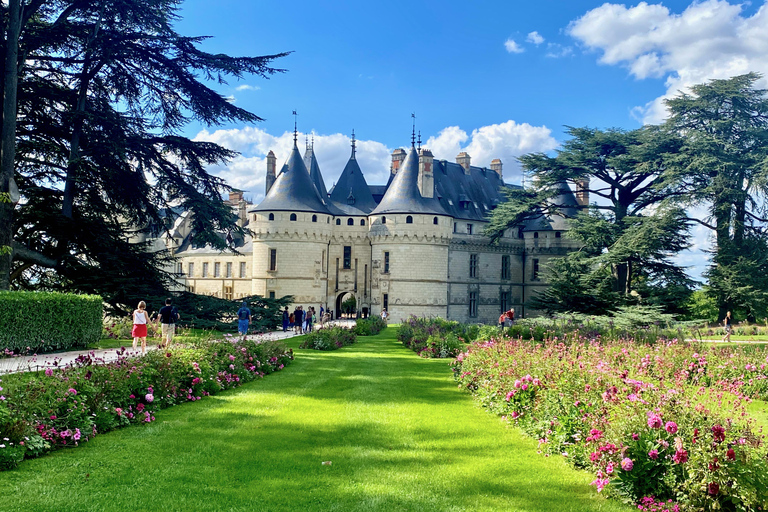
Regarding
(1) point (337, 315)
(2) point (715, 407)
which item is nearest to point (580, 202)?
(1) point (337, 315)

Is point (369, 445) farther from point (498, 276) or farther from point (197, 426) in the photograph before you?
point (498, 276)

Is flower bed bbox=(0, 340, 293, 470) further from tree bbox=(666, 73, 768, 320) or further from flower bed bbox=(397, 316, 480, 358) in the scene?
tree bbox=(666, 73, 768, 320)

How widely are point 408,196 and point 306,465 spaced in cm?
3412

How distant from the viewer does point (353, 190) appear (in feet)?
142

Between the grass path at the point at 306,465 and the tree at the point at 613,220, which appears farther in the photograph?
the tree at the point at 613,220

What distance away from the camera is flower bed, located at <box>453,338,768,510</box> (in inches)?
202

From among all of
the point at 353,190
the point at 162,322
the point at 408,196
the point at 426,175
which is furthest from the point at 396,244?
the point at 162,322

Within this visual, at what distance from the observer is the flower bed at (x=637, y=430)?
514cm

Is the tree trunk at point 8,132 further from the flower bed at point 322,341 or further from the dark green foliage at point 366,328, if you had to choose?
the dark green foliage at point 366,328

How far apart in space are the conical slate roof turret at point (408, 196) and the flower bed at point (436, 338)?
15.4m

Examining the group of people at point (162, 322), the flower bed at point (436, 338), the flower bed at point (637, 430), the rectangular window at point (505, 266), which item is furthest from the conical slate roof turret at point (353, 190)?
the flower bed at point (637, 430)

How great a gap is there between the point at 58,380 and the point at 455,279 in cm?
3767

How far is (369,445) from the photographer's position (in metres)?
7.33

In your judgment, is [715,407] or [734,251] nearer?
[715,407]
